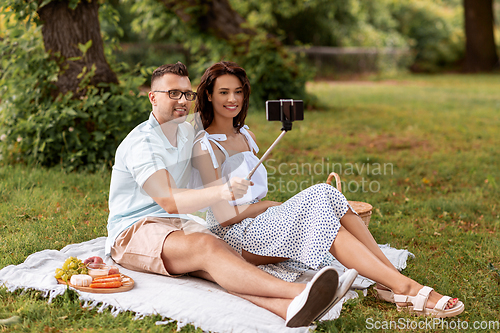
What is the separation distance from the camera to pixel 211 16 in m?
8.76

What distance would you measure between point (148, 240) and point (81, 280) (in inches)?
16.2

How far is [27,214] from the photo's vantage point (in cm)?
395

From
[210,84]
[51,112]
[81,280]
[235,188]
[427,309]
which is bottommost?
[427,309]

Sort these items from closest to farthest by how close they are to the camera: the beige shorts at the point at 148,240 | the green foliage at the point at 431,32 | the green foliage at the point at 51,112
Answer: the beige shorts at the point at 148,240, the green foliage at the point at 51,112, the green foliage at the point at 431,32

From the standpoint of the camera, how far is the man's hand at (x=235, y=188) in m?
2.19

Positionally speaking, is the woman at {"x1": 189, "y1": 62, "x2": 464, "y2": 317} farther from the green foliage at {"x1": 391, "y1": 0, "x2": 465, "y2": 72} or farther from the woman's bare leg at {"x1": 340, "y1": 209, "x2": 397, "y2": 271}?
the green foliage at {"x1": 391, "y1": 0, "x2": 465, "y2": 72}

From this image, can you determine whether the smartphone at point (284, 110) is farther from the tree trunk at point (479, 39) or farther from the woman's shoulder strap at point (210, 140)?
the tree trunk at point (479, 39)

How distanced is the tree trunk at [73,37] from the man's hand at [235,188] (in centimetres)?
351

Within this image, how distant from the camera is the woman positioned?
2566 millimetres

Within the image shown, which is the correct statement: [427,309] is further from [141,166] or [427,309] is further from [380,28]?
[380,28]

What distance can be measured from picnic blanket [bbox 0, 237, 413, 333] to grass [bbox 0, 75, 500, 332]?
0.19 ft

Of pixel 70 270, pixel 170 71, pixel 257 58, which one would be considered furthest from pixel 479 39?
pixel 70 270

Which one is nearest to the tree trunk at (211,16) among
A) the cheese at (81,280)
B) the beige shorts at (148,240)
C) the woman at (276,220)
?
the woman at (276,220)

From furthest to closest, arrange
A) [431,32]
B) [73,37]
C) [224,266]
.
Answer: [431,32] → [73,37] → [224,266]
